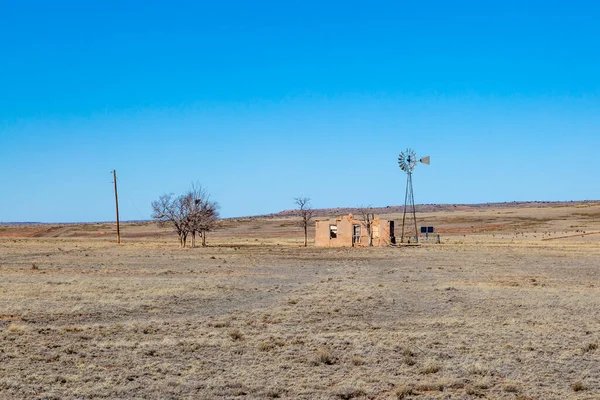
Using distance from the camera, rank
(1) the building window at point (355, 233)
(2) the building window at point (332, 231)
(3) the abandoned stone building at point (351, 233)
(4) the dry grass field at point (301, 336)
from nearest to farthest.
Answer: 1. (4) the dry grass field at point (301, 336)
2. (3) the abandoned stone building at point (351, 233)
3. (1) the building window at point (355, 233)
4. (2) the building window at point (332, 231)

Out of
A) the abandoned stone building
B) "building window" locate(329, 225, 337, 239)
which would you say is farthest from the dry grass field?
"building window" locate(329, 225, 337, 239)

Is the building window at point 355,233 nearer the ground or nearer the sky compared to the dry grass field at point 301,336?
nearer the sky

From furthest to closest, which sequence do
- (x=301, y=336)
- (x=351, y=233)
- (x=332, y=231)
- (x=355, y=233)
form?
(x=332, y=231) → (x=355, y=233) → (x=351, y=233) → (x=301, y=336)

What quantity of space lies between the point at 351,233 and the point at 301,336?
1850 inches

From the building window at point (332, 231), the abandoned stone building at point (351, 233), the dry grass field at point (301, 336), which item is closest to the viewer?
the dry grass field at point (301, 336)

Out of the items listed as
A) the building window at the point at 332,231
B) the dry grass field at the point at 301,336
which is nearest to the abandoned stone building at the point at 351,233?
the building window at the point at 332,231

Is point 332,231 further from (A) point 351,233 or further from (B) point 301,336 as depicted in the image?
(B) point 301,336

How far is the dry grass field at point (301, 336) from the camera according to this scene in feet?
37.0

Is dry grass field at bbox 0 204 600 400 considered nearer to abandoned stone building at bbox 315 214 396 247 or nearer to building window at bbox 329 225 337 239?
abandoned stone building at bbox 315 214 396 247

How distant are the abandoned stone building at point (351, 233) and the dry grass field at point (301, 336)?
29169 mm

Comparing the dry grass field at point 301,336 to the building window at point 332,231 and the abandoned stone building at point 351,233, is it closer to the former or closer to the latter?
the abandoned stone building at point 351,233

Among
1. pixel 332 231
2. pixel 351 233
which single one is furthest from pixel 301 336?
pixel 332 231

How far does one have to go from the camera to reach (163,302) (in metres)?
22.4

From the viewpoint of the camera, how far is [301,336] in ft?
52.0
